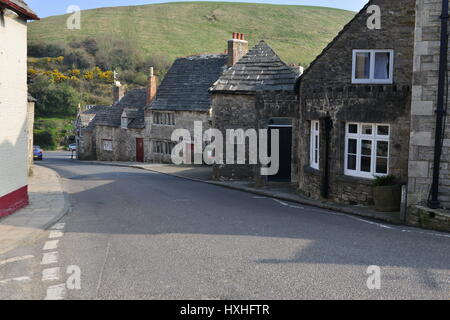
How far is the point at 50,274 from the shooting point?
7.97 meters

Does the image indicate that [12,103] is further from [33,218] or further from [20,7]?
[33,218]

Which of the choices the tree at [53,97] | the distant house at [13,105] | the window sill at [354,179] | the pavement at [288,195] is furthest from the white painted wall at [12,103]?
the tree at [53,97]

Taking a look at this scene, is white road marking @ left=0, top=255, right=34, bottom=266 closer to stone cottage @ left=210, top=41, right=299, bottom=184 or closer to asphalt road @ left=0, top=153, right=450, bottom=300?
asphalt road @ left=0, top=153, right=450, bottom=300

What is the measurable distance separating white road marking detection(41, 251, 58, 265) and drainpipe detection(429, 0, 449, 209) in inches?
340

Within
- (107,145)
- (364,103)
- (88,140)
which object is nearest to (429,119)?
(364,103)

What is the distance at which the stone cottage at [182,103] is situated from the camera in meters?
36.8

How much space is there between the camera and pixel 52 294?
6988 millimetres

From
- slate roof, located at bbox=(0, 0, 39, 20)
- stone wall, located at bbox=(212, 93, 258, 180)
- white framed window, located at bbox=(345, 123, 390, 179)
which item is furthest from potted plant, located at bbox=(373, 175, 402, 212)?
slate roof, located at bbox=(0, 0, 39, 20)

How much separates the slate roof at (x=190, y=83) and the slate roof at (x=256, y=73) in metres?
11.9

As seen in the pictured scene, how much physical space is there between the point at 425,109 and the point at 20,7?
11045 mm

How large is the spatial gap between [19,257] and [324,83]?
35.6 feet
